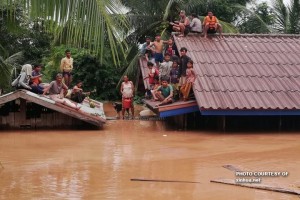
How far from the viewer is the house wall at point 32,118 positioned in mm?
13618

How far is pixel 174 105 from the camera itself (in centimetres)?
1270

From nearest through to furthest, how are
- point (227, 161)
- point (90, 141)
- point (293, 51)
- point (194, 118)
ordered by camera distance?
point (227, 161) → point (90, 141) → point (194, 118) → point (293, 51)

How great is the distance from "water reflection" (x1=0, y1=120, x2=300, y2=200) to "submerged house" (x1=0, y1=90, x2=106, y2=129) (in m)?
0.48

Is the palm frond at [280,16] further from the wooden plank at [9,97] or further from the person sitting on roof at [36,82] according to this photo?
the wooden plank at [9,97]

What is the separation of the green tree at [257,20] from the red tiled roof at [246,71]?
7.48 metres

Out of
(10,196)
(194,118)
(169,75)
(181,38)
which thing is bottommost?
(10,196)

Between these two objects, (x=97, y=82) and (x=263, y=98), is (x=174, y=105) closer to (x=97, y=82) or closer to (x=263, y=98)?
(x=263, y=98)

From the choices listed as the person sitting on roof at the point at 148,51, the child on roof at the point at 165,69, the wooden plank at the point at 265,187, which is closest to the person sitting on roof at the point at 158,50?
the person sitting on roof at the point at 148,51

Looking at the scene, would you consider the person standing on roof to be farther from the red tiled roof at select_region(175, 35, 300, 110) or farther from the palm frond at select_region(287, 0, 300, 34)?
the palm frond at select_region(287, 0, 300, 34)

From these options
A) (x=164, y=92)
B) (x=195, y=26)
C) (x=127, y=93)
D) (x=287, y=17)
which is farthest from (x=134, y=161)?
(x=287, y=17)

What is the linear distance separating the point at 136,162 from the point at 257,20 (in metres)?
16.6

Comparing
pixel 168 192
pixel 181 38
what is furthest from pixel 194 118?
pixel 168 192

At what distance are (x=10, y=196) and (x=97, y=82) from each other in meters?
16.8

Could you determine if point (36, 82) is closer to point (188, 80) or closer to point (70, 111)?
point (70, 111)
